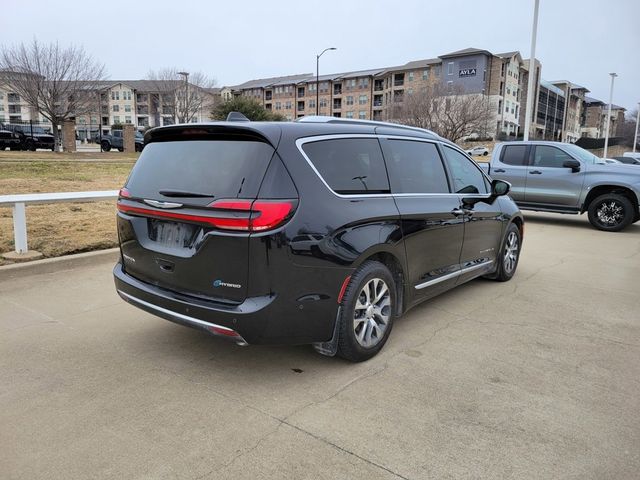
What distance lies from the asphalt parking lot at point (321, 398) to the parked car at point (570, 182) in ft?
21.7

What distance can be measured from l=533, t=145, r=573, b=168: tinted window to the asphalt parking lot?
719 centimetres

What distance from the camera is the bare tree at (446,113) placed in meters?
41.6

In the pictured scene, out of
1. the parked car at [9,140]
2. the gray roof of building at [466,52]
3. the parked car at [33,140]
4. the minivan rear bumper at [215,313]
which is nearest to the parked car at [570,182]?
the minivan rear bumper at [215,313]

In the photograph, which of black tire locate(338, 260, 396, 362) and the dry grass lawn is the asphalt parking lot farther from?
the dry grass lawn

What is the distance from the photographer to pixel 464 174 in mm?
5434

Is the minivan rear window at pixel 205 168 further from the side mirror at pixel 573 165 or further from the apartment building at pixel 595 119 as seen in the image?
the apartment building at pixel 595 119

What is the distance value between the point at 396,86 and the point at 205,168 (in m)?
86.7

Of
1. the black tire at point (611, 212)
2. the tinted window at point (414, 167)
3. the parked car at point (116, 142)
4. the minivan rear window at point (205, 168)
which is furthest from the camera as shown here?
the parked car at point (116, 142)

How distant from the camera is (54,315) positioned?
486 centimetres

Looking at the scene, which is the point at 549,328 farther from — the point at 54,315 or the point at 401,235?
the point at 54,315

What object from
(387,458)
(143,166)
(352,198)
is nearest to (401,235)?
(352,198)

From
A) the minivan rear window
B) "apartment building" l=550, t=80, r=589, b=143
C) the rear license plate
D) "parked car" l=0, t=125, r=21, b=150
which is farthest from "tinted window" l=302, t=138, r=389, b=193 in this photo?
"apartment building" l=550, t=80, r=589, b=143

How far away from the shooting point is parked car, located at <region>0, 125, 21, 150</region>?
A: 32438mm

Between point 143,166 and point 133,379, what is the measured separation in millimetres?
1603
